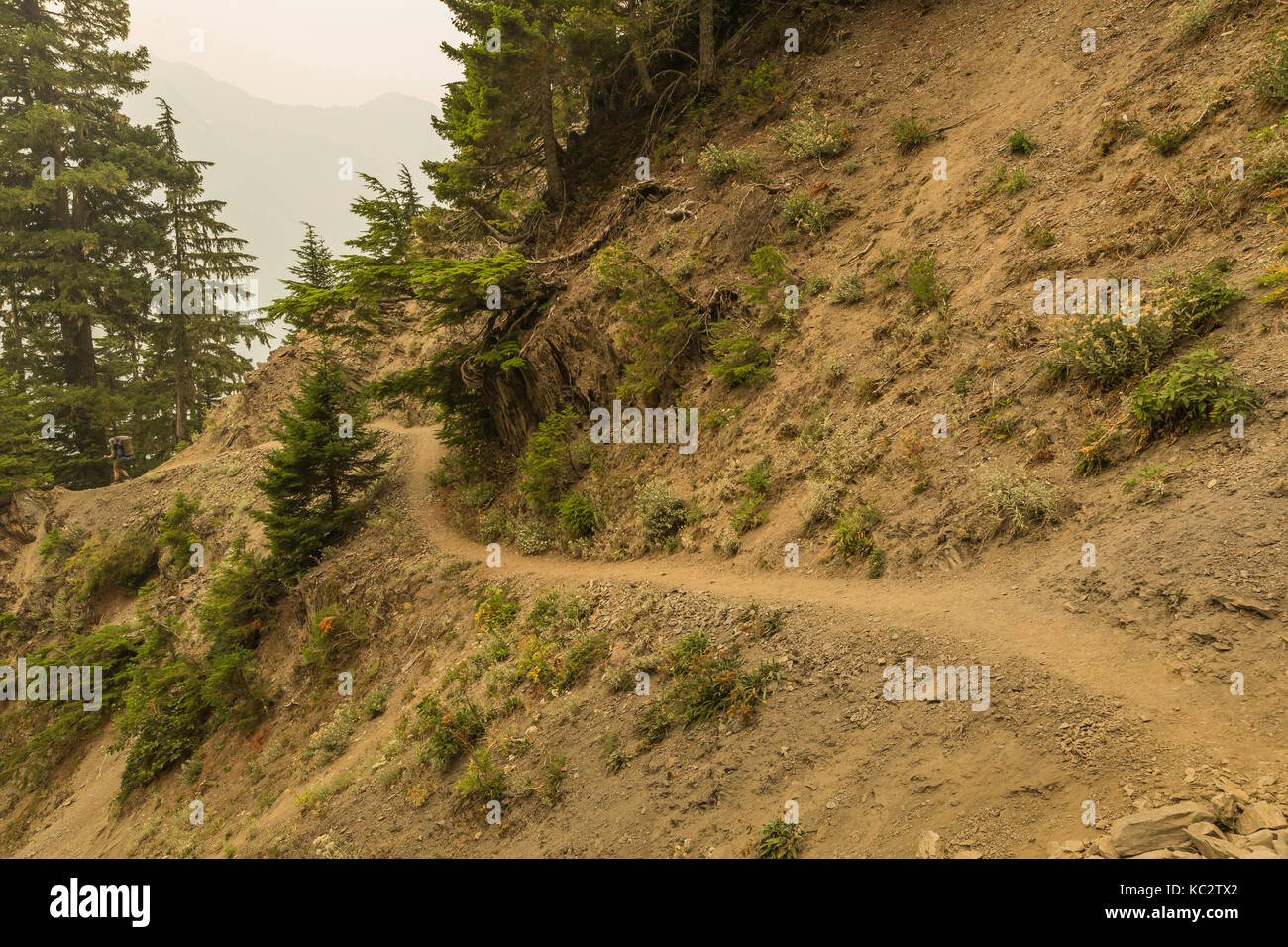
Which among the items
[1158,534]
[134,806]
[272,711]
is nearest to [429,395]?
[272,711]

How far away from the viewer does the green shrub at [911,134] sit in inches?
623

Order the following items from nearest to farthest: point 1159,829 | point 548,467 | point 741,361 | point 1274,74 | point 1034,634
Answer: point 1159,829
point 1034,634
point 1274,74
point 741,361
point 548,467

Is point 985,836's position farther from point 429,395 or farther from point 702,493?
point 429,395

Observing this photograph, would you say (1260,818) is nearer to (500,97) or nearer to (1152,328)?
(1152,328)

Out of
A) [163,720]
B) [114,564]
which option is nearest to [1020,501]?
[163,720]

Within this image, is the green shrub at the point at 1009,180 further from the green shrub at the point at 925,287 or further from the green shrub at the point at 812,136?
the green shrub at the point at 812,136

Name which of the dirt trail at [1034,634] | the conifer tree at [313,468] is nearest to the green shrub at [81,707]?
the conifer tree at [313,468]

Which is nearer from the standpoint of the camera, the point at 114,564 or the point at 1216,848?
the point at 1216,848

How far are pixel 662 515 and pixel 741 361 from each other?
13.5 feet

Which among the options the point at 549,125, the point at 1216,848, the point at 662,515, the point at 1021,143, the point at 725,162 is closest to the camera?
the point at 1216,848

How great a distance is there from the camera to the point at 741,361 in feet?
47.9

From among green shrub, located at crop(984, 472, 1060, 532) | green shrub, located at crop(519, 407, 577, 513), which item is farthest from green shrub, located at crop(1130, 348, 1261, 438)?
green shrub, located at crop(519, 407, 577, 513)

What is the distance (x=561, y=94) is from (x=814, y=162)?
414 inches

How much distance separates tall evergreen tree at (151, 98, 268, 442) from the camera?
3350cm
